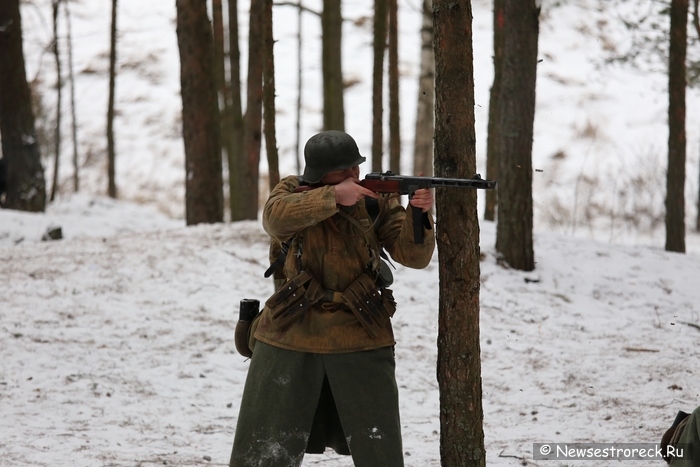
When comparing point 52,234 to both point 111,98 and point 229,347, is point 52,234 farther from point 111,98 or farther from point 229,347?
point 111,98

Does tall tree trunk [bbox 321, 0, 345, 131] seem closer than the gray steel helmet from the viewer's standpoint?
No

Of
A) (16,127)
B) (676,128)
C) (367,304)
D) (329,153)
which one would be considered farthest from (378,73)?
(367,304)

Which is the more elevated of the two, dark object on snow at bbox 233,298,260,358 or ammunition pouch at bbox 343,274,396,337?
ammunition pouch at bbox 343,274,396,337

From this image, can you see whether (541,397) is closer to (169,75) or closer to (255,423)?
(255,423)

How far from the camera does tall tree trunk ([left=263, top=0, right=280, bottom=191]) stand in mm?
7664

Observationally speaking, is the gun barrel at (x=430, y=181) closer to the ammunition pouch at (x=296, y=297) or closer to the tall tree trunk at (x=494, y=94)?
the ammunition pouch at (x=296, y=297)

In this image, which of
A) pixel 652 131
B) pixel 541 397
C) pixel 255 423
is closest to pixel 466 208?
pixel 255 423

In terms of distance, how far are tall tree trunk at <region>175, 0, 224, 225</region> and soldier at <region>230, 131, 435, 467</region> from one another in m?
7.23

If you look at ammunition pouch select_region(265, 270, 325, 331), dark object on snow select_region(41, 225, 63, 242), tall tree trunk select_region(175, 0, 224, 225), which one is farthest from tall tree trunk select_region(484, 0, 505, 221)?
ammunition pouch select_region(265, 270, 325, 331)

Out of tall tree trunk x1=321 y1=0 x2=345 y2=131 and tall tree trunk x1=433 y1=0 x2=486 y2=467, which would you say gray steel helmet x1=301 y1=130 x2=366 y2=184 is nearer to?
tall tree trunk x1=433 y1=0 x2=486 y2=467

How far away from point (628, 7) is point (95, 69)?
65.2 feet

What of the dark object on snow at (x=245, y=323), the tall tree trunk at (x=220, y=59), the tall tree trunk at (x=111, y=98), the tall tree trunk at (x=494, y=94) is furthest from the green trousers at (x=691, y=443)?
the tall tree trunk at (x=111, y=98)

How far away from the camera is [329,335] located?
349cm

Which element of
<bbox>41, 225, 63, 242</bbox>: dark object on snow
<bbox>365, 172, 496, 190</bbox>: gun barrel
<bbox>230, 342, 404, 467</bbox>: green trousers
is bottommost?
<bbox>230, 342, 404, 467</bbox>: green trousers
